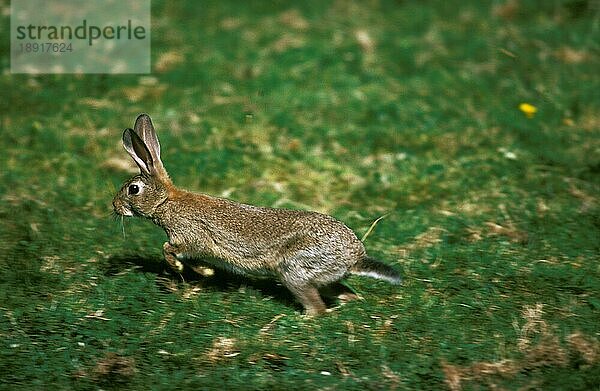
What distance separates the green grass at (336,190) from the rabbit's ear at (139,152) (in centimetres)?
68

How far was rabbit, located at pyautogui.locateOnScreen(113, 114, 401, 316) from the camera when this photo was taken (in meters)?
5.45

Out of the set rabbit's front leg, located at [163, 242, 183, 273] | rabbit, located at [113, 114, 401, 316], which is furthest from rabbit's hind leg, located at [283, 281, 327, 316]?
rabbit's front leg, located at [163, 242, 183, 273]

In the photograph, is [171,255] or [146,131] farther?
[146,131]

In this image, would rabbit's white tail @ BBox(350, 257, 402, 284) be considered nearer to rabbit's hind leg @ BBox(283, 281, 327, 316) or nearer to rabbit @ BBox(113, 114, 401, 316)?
rabbit @ BBox(113, 114, 401, 316)

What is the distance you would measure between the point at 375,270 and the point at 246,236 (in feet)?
2.62

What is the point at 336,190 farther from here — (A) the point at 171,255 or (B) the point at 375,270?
(B) the point at 375,270

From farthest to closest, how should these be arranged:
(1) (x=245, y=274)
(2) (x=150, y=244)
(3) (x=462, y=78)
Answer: (3) (x=462, y=78), (2) (x=150, y=244), (1) (x=245, y=274)

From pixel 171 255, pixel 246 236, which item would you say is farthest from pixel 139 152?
pixel 246 236

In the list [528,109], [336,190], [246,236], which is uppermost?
[528,109]

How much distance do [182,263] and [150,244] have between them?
0.70 m

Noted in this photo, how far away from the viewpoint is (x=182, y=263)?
6023 mm

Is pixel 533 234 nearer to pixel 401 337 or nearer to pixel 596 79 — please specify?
pixel 401 337

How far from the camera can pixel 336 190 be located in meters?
7.46

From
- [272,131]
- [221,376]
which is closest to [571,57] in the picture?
[272,131]
